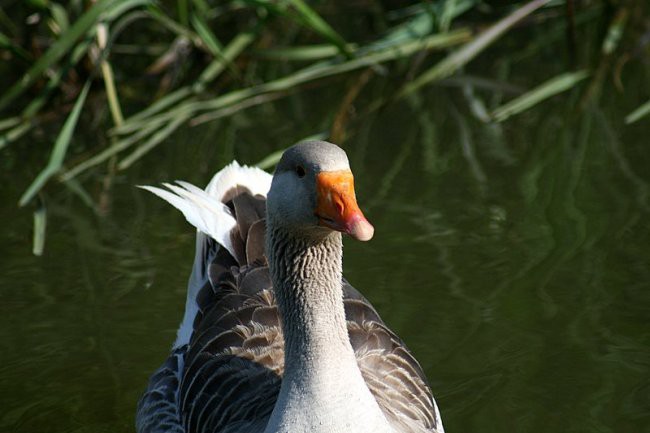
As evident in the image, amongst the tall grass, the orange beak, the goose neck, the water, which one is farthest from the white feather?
the orange beak

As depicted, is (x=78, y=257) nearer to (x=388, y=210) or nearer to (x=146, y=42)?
(x=388, y=210)

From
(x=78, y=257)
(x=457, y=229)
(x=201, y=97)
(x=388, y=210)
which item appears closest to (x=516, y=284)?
(x=457, y=229)

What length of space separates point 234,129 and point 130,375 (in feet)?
11.6

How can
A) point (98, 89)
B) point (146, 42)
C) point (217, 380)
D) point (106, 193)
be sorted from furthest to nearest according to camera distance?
point (146, 42), point (98, 89), point (106, 193), point (217, 380)

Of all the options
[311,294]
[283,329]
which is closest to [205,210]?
[283,329]

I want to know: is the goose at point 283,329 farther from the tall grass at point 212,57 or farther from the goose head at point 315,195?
the tall grass at point 212,57

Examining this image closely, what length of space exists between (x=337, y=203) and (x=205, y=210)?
1.89 meters

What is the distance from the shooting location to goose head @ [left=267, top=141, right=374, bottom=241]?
3.64 m

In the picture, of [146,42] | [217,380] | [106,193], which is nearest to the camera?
[217,380]

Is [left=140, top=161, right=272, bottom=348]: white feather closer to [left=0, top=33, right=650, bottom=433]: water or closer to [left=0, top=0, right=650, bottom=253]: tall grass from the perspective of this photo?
[left=0, top=33, right=650, bottom=433]: water

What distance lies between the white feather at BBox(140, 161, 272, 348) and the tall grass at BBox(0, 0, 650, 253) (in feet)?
3.29

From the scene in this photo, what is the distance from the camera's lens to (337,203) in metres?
3.65

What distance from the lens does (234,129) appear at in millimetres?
8906

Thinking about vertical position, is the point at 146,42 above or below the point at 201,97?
above
